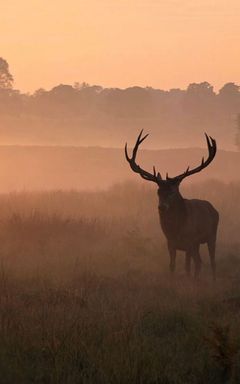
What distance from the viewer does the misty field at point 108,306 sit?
5.78 m

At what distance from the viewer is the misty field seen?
578 cm

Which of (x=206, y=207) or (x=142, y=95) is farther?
(x=142, y=95)

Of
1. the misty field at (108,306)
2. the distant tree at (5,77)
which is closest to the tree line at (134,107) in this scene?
the distant tree at (5,77)

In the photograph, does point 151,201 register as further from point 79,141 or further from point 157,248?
point 79,141

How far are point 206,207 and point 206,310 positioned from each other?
12.9ft

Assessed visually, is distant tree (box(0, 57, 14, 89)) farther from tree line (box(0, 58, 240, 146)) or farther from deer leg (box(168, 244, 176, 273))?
deer leg (box(168, 244, 176, 273))

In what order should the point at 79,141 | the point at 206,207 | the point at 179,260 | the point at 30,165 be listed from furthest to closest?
the point at 79,141 < the point at 30,165 < the point at 179,260 < the point at 206,207

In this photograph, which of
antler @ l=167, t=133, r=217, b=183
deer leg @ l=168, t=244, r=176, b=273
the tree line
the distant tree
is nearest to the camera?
antler @ l=167, t=133, r=217, b=183

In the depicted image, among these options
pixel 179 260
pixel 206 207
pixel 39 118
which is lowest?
pixel 179 260

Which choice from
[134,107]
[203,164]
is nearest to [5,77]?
[134,107]

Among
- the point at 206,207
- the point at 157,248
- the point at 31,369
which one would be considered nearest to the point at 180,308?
the point at 31,369

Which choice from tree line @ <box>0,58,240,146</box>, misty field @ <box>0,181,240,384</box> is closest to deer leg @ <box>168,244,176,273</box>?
misty field @ <box>0,181,240,384</box>

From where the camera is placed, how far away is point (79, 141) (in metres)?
84.4

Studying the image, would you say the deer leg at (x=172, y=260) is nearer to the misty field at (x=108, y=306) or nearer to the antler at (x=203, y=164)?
the misty field at (x=108, y=306)
